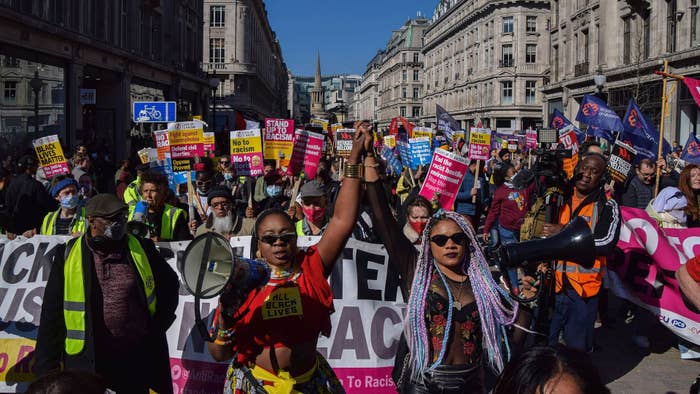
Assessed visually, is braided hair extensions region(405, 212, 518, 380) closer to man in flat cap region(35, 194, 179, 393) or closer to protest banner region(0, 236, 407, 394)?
man in flat cap region(35, 194, 179, 393)

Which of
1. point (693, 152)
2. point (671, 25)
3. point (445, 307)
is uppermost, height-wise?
point (671, 25)

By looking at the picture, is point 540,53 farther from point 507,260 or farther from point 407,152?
point 507,260

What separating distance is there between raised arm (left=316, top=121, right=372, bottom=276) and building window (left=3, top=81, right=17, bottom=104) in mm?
19731

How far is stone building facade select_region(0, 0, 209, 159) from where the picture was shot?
2103 cm

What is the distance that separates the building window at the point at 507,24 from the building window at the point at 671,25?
43.5m

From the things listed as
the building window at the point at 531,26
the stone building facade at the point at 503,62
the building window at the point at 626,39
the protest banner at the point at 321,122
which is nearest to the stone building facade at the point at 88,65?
the protest banner at the point at 321,122

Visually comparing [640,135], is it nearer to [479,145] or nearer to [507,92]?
[479,145]

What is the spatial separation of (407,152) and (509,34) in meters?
62.4

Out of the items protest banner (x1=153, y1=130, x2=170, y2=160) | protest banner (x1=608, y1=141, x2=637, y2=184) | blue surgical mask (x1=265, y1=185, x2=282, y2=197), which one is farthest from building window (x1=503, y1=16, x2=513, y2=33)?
blue surgical mask (x1=265, y1=185, x2=282, y2=197)

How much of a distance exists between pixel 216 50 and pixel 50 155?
58778 millimetres

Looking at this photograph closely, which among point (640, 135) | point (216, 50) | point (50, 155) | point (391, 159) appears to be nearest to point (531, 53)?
point (216, 50)

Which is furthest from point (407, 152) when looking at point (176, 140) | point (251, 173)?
point (176, 140)

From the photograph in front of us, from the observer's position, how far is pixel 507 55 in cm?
7325

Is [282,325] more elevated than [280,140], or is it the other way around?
[280,140]
